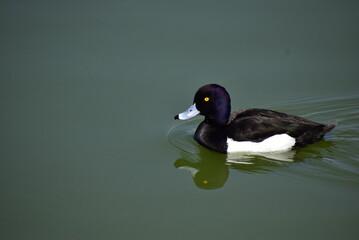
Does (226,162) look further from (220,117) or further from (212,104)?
(212,104)

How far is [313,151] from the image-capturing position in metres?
8.12

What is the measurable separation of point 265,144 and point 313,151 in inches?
30.5

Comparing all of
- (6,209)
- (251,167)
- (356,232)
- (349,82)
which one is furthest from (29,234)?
(349,82)

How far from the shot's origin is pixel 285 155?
26.3ft

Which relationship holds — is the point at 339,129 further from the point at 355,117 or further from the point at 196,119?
the point at 196,119

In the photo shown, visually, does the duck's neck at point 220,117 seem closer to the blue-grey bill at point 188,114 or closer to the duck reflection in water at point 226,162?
the blue-grey bill at point 188,114

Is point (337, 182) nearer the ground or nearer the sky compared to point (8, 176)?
nearer the ground

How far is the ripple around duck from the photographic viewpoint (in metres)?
7.45

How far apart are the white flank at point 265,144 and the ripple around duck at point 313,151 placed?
111 mm

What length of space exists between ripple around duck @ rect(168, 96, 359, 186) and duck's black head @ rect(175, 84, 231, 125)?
50 centimetres

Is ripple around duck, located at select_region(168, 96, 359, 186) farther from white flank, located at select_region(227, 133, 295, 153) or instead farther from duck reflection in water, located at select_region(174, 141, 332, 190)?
white flank, located at select_region(227, 133, 295, 153)

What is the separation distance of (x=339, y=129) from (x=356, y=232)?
116 inches

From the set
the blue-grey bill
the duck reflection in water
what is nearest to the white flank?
the duck reflection in water

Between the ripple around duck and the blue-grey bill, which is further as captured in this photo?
the blue-grey bill
